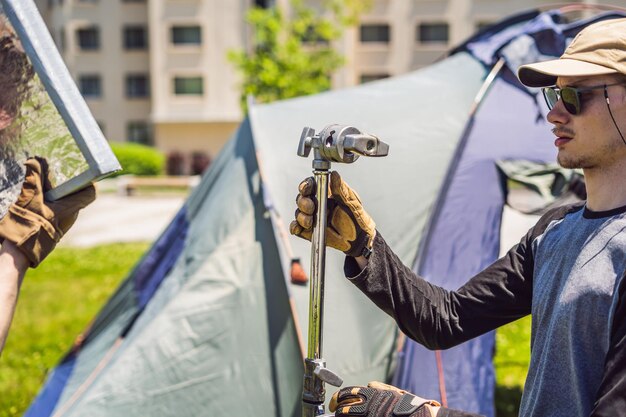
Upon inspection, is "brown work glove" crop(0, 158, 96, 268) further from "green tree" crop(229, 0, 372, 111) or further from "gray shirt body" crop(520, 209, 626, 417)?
"green tree" crop(229, 0, 372, 111)

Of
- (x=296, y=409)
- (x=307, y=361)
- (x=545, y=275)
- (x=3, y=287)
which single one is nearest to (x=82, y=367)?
(x=296, y=409)

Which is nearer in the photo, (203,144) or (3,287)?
(3,287)

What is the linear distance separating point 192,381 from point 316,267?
1.66m

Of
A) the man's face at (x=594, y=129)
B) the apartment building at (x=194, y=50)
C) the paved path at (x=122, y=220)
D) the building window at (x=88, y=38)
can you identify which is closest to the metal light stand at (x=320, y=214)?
the man's face at (x=594, y=129)

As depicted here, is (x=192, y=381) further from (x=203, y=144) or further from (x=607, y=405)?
(x=203, y=144)

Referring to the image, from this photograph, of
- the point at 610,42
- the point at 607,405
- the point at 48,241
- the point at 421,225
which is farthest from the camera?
the point at 421,225

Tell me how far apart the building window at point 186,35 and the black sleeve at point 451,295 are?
2681cm

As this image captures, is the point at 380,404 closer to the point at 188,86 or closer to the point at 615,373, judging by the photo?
the point at 615,373

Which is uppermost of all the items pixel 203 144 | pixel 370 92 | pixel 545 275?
pixel 370 92

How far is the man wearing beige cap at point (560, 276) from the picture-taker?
5.43 ft

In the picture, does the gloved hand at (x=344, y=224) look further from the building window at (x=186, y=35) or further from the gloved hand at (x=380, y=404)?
the building window at (x=186, y=35)

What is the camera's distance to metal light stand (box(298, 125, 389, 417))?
6.09 ft

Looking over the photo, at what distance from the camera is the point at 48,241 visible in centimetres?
207

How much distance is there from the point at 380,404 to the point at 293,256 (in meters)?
1.53
